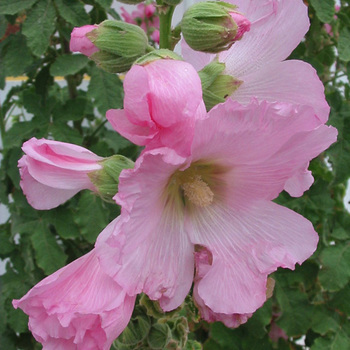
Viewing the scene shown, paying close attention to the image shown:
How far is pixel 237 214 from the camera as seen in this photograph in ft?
1.66

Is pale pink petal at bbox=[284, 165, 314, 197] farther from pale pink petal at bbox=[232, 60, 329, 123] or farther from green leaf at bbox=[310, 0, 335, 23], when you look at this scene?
green leaf at bbox=[310, 0, 335, 23]

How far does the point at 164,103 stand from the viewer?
40 cm

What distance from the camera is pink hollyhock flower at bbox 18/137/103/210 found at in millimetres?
497

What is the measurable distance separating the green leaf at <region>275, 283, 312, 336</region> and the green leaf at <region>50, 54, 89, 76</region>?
0.63m

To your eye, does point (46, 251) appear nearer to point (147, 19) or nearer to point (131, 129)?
→ point (131, 129)

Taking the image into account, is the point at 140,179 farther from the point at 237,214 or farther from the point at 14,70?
the point at 14,70

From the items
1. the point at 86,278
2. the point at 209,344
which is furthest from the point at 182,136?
the point at 209,344

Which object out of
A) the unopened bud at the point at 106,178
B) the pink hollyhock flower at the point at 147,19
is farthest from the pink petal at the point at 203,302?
the pink hollyhock flower at the point at 147,19

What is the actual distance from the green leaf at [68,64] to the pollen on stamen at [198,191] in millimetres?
599

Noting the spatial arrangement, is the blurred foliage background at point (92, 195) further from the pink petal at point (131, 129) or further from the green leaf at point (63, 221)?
the pink petal at point (131, 129)

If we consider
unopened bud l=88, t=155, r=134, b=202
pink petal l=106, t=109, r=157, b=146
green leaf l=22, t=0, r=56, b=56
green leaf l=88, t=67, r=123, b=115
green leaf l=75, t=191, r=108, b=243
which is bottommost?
green leaf l=75, t=191, r=108, b=243

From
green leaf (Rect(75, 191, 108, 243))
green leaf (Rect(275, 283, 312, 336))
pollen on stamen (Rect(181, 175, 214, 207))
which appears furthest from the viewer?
green leaf (Rect(275, 283, 312, 336))

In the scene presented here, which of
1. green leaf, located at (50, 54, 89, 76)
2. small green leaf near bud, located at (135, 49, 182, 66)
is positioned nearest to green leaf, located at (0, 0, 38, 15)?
green leaf, located at (50, 54, 89, 76)

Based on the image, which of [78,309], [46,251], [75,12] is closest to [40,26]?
[75,12]
